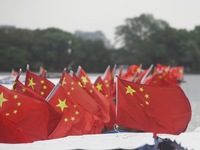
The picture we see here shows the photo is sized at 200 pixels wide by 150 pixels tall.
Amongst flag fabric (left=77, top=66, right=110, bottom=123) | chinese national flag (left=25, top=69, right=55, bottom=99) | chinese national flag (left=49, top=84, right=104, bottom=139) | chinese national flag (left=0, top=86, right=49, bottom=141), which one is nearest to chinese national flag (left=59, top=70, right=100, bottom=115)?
flag fabric (left=77, top=66, right=110, bottom=123)

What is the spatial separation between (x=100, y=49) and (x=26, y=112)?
40.7 m

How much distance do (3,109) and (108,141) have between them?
1778 millimetres

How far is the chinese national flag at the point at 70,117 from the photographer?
6020 millimetres

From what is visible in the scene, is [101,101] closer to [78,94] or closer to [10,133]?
[78,94]

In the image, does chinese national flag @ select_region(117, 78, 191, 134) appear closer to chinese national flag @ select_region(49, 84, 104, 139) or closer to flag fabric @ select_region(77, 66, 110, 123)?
chinese national flag @ select_region(49, 84, 104, 139)

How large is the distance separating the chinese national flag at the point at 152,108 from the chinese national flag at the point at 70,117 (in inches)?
35.3

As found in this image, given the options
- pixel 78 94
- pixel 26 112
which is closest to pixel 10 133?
pixel 26 112

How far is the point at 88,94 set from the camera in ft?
25.1

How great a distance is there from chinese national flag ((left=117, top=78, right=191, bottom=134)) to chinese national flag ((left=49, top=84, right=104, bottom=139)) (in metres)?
0.90

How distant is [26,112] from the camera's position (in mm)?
5613

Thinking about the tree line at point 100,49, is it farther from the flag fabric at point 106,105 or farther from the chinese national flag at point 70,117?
the chinese national flag at point 70,117

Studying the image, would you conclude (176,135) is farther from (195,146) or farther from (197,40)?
(197,40)

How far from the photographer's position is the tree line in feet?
144

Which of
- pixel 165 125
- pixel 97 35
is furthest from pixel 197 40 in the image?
pixel 165 125
